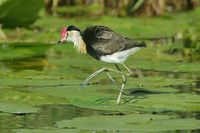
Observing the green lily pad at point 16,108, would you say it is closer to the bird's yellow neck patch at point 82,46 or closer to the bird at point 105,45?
the bird at point 105,45

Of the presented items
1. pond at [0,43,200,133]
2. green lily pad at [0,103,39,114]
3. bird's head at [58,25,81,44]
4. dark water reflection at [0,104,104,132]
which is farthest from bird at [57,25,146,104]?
green lily pad at [0,103,39,114]

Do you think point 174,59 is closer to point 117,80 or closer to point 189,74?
point 189,74

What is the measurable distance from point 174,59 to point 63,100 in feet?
12.9

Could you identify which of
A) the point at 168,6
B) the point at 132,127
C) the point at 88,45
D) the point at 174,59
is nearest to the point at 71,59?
the point at 174,59

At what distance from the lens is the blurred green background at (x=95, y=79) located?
23.9 ft

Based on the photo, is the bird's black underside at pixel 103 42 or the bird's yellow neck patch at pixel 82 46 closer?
the bird's black underside at pixel 103 42

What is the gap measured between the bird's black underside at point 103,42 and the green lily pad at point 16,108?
1.07 meters

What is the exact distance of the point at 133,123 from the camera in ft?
23.6

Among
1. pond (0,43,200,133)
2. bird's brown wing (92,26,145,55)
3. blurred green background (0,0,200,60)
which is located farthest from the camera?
blurred green background (0,0,200,60)

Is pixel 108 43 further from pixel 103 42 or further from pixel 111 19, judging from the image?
pixel 111 19

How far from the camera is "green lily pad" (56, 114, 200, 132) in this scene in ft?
22.7

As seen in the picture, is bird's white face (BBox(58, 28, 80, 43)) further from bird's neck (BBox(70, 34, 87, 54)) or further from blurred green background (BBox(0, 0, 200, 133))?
blurred green background (BBox(0, 0, 200, 133))

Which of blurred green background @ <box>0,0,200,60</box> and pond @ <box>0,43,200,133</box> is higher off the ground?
pond @ <box>0,43,200,133</box>

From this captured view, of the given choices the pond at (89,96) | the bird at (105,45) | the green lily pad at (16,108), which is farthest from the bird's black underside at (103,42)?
the green lily pad at (16,108)
